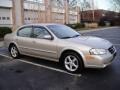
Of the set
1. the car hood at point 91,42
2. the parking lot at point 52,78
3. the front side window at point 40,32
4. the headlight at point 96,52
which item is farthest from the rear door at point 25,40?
the headlight at point 96,52

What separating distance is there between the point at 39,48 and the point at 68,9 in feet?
108

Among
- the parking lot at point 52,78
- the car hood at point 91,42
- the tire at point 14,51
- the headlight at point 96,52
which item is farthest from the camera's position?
the tire at point 14,51

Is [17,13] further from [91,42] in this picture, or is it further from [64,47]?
[91,42]

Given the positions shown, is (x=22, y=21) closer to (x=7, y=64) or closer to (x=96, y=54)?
(x=7, y=64)

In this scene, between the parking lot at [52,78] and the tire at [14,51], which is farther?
the tire at [14,51]

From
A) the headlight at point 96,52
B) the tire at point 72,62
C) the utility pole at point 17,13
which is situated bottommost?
the tire at point 72,62

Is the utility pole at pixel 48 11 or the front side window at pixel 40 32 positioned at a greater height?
the utility pole at pixel 48 11

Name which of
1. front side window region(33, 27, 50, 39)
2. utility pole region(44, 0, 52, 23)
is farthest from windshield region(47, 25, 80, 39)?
utility pole region(44, 0, 52, 23)

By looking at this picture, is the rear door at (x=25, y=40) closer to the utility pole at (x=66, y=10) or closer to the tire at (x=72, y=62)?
the tire at (x=72, y=62)

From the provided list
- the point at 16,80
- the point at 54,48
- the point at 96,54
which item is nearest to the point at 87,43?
the point at 96,54

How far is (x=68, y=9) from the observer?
39031mm

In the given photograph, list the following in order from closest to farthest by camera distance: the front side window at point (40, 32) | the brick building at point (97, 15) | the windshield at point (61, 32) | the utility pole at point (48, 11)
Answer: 1. the windshield at point (61, 32)
2. the front side window at point (40, 32)
3. the utility pole at point (48, 11)
4. the brick building at point (97, 15)

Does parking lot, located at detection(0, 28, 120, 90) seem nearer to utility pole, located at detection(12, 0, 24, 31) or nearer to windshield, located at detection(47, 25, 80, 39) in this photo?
windshield, located at detection(47, 25, 80, 39)

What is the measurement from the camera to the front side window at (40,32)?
6809mm
